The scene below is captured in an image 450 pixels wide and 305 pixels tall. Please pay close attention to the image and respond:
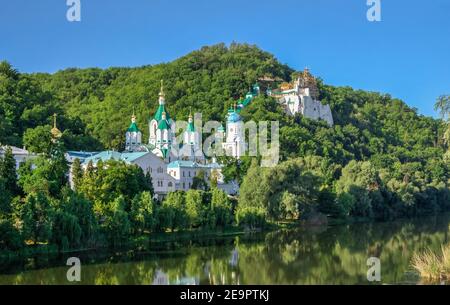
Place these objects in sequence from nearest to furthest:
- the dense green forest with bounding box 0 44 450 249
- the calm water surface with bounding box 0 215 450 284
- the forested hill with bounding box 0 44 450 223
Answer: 1. the calm water surface with bounding box 0 215 450 284
2. the dense green forest with bounding box 0 44 450 249
3. the forested hill with bounding box 0 44 450 223

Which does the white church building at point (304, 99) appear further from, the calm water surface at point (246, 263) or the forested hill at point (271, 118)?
the calm water surface at point (246, 263)

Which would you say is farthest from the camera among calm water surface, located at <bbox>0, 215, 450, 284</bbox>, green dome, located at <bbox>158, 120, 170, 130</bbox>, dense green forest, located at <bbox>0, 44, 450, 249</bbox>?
green dome, located at <bbox>158, 120, 170, 130</bbox>

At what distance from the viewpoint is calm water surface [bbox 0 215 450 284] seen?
2178 cm

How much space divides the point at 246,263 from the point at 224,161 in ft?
105

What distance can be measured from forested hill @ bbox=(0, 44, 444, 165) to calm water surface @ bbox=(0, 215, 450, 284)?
1057 inches

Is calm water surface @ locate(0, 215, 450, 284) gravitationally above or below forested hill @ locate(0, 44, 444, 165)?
below

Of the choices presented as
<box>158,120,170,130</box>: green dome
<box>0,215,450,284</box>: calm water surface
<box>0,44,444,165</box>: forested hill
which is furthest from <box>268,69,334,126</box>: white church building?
<box>0,215,450,284</box>: calm water surface

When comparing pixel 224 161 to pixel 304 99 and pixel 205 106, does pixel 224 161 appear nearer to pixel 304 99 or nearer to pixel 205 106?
pixel 205 106

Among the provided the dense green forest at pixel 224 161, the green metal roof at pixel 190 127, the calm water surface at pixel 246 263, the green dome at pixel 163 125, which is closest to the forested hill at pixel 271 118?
the dense green forest at pixel 224 161

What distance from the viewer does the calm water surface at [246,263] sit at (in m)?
21.8

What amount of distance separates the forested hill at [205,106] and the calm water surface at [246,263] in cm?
2685

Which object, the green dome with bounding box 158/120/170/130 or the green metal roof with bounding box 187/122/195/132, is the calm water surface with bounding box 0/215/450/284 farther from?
the green metal roof with bounding box 187/122/195/132
